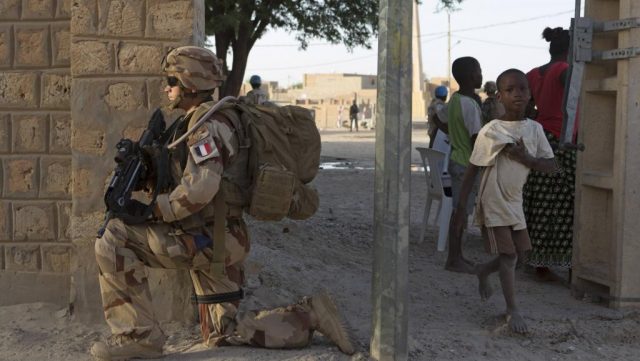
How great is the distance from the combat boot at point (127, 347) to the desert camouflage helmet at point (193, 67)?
1.18 metres

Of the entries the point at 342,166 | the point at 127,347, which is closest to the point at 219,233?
the point at 127,347

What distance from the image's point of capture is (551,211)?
6238mm

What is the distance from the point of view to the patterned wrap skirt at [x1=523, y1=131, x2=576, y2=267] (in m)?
6.19

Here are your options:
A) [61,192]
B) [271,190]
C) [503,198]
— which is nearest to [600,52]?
[503,198]

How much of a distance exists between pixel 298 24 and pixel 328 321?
39.6 ft

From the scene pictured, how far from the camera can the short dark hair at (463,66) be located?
21.7 feet

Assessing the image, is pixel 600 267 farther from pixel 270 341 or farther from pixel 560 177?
pixel 270 341

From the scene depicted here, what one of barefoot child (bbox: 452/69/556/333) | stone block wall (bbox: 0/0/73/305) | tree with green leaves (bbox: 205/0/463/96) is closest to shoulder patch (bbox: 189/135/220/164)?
stone block wall (bbox: 0/0/73/305)

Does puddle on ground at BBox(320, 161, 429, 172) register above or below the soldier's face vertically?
below

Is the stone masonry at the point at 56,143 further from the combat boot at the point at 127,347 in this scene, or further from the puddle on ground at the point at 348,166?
the puddle on ground at the point at 348,166

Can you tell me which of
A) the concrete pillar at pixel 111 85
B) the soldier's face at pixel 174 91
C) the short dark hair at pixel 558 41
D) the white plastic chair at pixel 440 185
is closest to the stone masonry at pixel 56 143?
the concrete pillar at pixel 111 85

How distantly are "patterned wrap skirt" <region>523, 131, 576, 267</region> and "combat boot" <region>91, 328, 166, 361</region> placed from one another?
3.12 meters

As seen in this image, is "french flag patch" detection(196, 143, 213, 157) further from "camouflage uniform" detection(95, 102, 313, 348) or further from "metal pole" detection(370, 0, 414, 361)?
"metal pole" detection(370, 0, 414, 361)

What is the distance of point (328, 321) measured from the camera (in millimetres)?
4305
